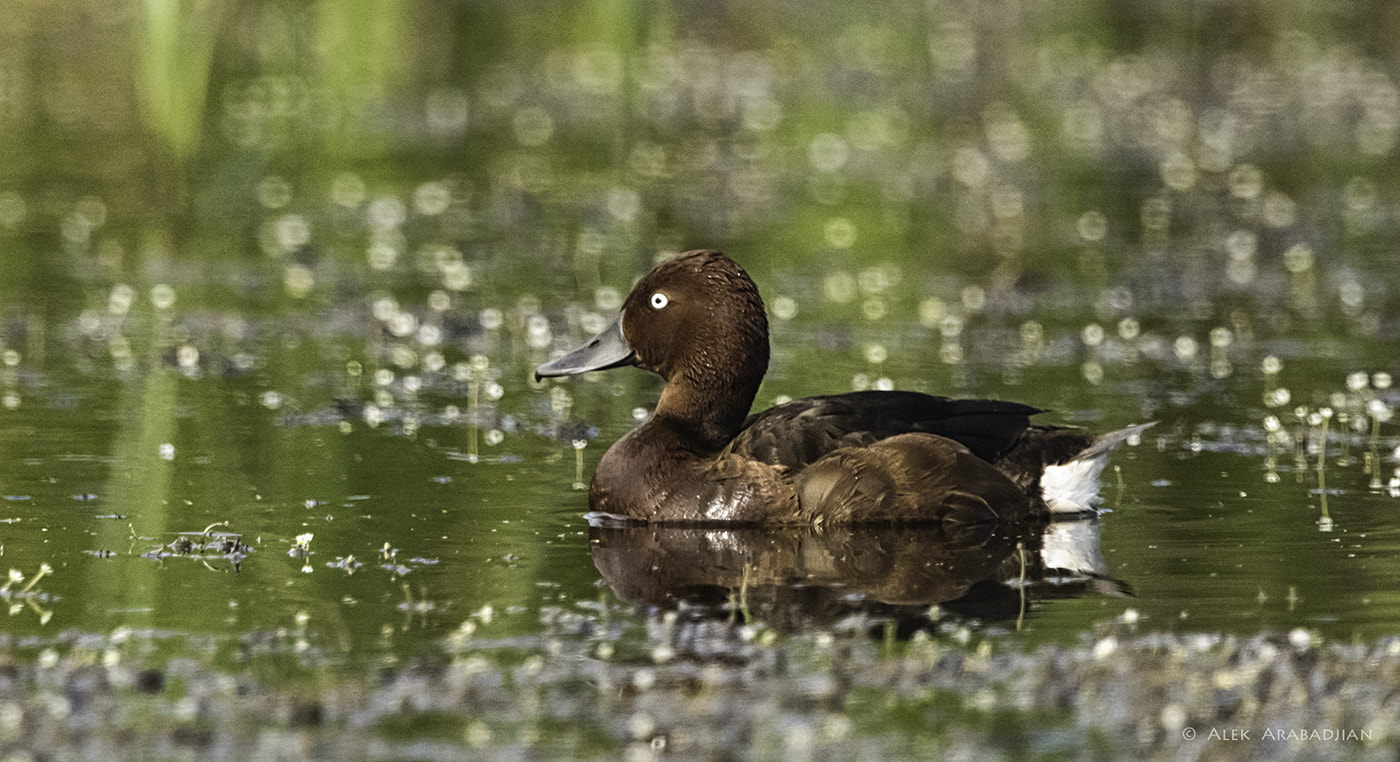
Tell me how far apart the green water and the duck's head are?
3.04ft

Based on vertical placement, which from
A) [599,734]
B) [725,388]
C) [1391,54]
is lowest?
[599,734]

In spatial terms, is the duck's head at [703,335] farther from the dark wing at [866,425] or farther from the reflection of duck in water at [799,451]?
the dark wing at [866,425]

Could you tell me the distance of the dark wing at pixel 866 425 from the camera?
37.1ft

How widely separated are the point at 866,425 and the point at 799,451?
0.39 meters

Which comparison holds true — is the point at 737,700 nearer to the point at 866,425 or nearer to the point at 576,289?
the point at 866,425

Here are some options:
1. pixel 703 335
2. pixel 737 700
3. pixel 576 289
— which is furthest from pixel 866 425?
pixel 576 289

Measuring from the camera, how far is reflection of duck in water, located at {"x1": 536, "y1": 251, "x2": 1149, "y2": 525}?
1122 cm

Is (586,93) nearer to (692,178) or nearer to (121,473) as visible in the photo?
(692,178)

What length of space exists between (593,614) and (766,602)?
0.83 m

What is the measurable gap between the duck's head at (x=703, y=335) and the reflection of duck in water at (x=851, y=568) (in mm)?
876

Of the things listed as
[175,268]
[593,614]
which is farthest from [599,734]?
[175,268]

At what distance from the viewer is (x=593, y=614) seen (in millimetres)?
9219

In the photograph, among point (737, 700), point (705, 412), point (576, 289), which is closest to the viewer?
point (737, 700)

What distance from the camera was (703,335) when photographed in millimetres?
11977
